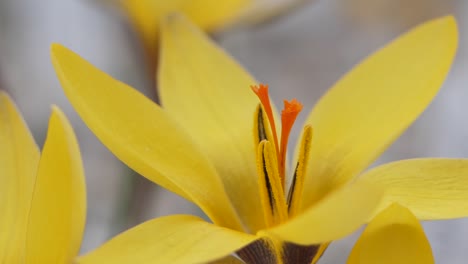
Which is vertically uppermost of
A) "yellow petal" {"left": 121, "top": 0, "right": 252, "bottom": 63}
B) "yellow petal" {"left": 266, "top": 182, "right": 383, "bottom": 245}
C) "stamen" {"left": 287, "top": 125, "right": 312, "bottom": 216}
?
"yellow petal" {"left": 121, "top": 0, "right": 252, "bottom": 63}

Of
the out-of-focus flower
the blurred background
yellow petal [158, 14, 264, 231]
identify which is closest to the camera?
yellow petal [158, 14, 264, 231]

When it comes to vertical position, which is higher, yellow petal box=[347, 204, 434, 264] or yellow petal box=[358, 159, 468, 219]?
yellow petal box=[358, 159, 468, 219]

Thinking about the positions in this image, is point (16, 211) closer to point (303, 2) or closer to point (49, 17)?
point (303, 2)

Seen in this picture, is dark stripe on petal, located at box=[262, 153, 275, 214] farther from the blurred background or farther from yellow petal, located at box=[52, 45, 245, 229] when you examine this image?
the blurred background

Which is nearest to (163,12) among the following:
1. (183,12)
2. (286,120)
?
(183,12)

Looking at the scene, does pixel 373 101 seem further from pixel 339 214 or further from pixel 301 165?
pixel 339 214

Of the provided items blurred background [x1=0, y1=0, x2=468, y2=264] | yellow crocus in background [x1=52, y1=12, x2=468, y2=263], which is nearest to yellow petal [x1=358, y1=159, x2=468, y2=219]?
yellow crocus in background [x1=52, y1=12, x2=468, y2=263]
